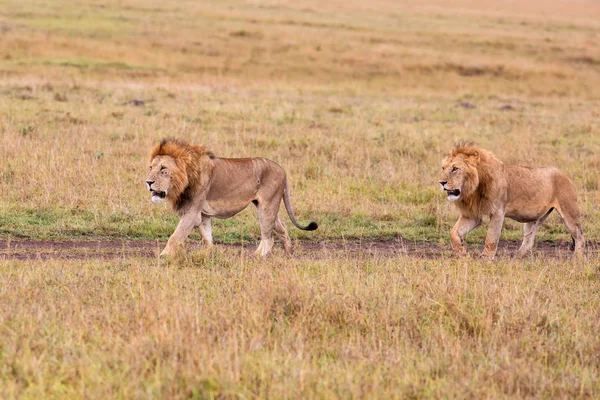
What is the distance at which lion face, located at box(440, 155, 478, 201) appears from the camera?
9.12 m

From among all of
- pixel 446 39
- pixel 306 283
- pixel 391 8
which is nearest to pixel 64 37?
pixel 446 39

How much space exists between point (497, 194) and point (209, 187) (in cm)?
288

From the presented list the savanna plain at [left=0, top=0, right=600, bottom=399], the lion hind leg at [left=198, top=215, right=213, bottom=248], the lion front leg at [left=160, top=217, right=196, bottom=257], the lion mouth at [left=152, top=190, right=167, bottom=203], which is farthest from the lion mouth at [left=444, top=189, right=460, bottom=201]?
the lion mouth at [left=152, top=190, right=167, bottom=203]

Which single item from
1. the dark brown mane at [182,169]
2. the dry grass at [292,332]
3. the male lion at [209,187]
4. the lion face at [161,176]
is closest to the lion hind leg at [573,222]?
the dry grass at [292,332]

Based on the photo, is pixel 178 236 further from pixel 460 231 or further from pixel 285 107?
pixel 285 107

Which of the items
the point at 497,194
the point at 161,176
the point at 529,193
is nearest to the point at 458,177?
the point at 497,194

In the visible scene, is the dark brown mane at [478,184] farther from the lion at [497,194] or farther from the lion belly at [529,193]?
the lion belly at [529,193]

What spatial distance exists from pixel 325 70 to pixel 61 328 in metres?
27.2

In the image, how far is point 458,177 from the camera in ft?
30.0

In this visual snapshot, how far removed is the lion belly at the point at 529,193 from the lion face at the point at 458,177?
1.98 ft

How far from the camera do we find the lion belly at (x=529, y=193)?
31.6 feet

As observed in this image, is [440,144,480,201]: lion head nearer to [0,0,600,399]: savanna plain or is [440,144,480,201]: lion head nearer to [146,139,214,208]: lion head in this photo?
[0,0,600,399]: savanna plain

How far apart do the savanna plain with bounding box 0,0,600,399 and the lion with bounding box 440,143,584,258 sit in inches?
14.7

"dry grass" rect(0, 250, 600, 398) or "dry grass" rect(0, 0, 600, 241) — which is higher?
"dry grass" rect(0, 250, 600, 398)
